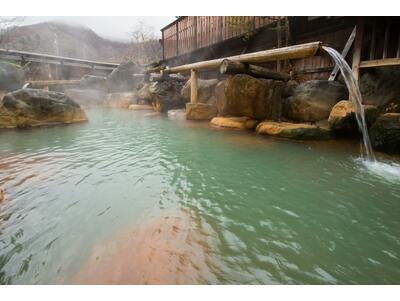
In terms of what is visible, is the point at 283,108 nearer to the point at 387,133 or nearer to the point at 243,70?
the point at 243,70

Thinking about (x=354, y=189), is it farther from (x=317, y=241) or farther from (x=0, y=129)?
(x=0, y=129)

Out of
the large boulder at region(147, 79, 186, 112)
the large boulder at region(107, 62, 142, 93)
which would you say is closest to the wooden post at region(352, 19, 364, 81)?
the large boulder at region(147, 79, 186, 112)

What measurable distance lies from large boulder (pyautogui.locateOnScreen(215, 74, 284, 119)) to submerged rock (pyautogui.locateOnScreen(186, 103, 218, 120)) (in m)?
2.05

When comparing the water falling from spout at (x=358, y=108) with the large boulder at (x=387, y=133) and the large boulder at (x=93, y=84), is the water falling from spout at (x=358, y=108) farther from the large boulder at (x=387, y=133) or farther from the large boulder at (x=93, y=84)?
the large boulder at (x=93, y=84)

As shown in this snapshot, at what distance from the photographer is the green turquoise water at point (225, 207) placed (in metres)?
1.75

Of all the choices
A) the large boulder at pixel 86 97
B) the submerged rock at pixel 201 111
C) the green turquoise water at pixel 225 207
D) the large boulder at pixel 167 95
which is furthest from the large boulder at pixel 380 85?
the large boulder at pixel 86 97

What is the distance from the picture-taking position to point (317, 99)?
6418 millimetres

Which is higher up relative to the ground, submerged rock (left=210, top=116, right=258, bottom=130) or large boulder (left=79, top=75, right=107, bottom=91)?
large boulder (left=79, top=75, right=107, bottom=91)

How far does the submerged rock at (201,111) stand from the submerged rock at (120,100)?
8.19 metres

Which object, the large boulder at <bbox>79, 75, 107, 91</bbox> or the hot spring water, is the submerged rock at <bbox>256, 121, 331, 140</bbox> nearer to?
the hot spring water

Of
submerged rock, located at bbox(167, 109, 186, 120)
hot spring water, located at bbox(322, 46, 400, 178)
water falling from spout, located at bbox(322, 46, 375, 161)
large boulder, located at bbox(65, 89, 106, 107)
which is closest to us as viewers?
hot spring water, located at bbox(322, 46, 400, 178)

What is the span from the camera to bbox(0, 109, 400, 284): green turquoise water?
175 centimetres

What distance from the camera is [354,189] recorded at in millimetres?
3078
